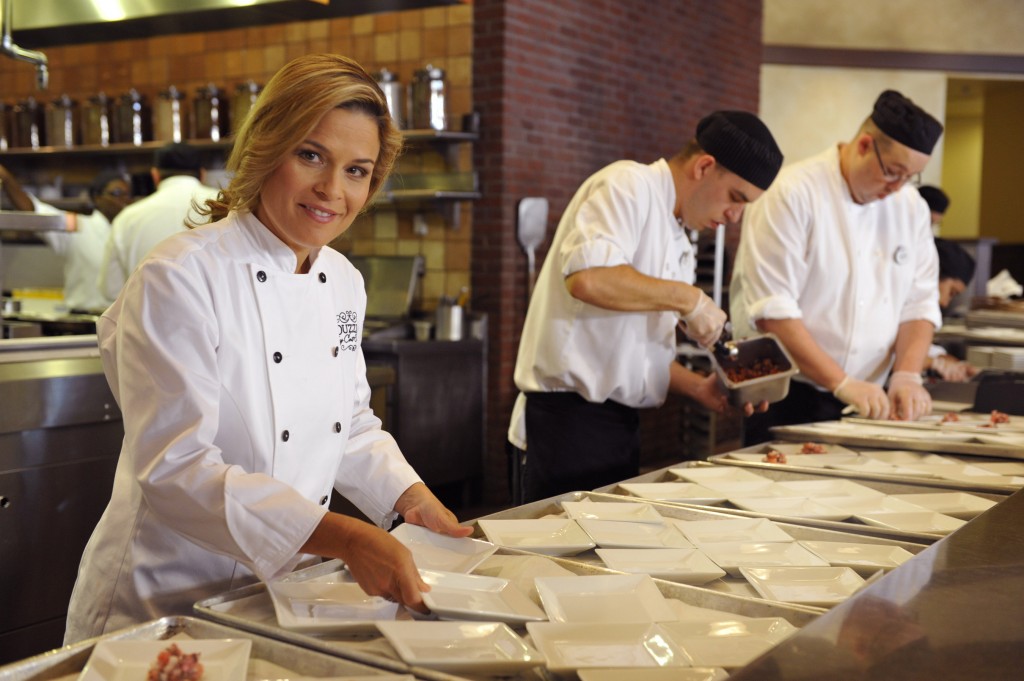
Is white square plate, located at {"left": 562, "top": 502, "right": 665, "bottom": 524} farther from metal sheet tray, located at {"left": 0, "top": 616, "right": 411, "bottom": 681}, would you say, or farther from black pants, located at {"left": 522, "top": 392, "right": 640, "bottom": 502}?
black pants, located at {"left": 522, "top": 392, "right": 640, "bottom": 502}

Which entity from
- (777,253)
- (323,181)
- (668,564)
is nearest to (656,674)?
(668,564)

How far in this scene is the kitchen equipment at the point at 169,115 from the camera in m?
6.59

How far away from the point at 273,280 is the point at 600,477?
1.45 m

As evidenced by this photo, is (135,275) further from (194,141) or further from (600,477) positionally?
(194,141)

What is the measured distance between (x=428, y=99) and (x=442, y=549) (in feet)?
14.3

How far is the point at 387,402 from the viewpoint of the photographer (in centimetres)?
512

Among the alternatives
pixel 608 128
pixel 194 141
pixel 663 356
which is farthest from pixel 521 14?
pixel 663 356

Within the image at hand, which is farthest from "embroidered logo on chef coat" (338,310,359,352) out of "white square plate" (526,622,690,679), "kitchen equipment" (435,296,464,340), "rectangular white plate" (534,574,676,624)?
"kitchen equipment" (435,296,464,340)

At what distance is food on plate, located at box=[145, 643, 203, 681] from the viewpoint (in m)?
1.09

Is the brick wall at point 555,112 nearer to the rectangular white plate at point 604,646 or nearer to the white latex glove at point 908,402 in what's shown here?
the white latex glove at point 908,402

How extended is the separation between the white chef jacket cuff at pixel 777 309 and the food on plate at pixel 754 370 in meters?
0.46

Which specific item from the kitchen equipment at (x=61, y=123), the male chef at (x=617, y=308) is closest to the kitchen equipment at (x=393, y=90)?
the kitchen equipment at (x=61, y=123)

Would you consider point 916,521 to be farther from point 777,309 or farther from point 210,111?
point 210,111

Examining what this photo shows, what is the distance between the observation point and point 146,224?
523 cm
